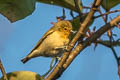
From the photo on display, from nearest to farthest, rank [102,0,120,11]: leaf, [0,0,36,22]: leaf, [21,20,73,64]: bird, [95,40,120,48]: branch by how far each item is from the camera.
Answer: [0,0,36,22]: leaf → [95,40,120,48]: branch → [102,0,120,11]: leaf → [21,20,73,64]: bird

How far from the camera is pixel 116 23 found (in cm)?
112

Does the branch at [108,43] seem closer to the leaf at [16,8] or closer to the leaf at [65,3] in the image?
the leaf at [65,3]

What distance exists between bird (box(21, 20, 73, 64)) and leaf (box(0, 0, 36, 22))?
32.8 inches

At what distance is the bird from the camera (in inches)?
79.5

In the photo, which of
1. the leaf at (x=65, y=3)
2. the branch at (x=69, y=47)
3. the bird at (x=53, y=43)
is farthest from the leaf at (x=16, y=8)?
the bird at (x=53, y=43)

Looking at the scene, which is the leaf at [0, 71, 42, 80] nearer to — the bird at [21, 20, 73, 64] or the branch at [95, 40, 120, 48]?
the branch at [95, 40, 120, 48]

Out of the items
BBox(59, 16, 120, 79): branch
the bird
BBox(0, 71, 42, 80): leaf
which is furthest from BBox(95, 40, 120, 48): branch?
the bird

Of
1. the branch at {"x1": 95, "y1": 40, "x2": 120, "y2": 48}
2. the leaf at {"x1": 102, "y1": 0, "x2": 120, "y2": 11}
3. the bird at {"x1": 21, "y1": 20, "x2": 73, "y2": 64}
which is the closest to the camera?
the branch at {"x1": 95, "y1": 40, "x2": 120, "y2": 48}

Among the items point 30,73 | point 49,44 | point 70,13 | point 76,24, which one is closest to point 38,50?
point 49,44

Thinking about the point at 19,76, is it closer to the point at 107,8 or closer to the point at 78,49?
the point at 78,49

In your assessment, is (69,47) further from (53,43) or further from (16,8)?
(53,43)

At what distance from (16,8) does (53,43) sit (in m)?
1.07

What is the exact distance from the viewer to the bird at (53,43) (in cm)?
202

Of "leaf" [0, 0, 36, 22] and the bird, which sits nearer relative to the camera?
"leaf" [0, 0, 36, 22]
